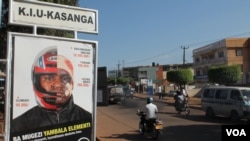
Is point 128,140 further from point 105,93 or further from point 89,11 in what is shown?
point 89,11

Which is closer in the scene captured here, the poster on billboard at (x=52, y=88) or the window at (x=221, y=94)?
the poster on billboard at (x=52, y=88)

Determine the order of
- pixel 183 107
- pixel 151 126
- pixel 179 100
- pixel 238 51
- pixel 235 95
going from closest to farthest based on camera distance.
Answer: pixel 151 126
pixel 235 95
pixel 183 107
pixel 179 100
pixel 238 51

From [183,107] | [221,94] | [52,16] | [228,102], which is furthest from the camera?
[183,107]

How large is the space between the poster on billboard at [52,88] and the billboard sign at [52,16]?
0.24 metres

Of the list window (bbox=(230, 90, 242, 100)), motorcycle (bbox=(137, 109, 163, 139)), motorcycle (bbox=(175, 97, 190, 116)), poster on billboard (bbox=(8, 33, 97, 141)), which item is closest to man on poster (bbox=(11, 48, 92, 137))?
poster on billboard (bbox=(8, 33, 97, 141))

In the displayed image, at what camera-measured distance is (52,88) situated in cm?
646

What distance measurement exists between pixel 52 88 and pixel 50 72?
0.83 feet

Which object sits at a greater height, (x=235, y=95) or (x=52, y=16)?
(x=52, y=16)

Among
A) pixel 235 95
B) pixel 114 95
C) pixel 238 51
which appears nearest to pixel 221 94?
pixel 235 95

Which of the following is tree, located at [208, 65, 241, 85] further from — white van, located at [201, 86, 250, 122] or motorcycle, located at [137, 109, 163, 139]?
motorcycle, located at [137, 109, 163, 139]

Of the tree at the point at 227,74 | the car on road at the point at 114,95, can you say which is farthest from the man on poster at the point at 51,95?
the tree at the point at 227,74

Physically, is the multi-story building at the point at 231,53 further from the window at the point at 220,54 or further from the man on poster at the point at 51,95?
the man on poster at the point at 51,95

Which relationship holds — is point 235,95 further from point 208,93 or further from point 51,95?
point 51,95

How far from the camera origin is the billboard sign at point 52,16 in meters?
6.26
